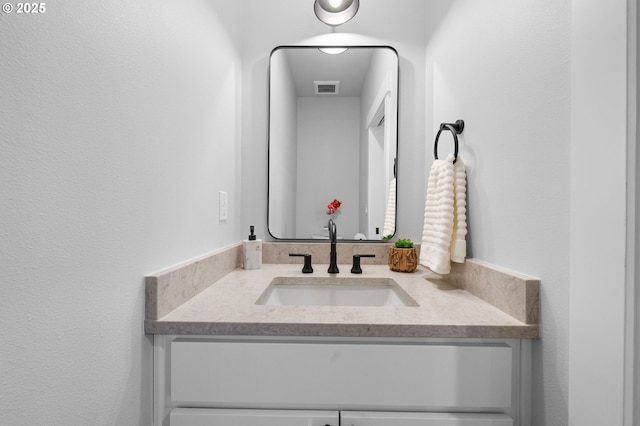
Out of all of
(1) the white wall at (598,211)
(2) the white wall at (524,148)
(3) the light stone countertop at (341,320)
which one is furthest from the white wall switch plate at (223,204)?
(1) the white wall at (598,211)

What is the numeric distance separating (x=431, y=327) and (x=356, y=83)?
1.10 m

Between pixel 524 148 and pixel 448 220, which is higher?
pixel 524 148

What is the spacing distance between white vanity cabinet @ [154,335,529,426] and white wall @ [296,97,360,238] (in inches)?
30.0

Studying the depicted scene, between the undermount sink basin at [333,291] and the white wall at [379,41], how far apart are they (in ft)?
1.13

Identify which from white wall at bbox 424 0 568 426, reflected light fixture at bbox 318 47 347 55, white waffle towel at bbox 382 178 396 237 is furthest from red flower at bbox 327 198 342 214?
reflected light fixture at bbox 318 47 347 55

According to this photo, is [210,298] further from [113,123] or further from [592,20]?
[592,20]

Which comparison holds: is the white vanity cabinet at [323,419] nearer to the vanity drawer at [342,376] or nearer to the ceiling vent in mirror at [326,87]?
the vanity drawer at [342,376]

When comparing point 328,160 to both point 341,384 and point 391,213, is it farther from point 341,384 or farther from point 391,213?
point 341,384

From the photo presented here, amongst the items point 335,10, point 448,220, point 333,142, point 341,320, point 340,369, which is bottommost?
point 340,369

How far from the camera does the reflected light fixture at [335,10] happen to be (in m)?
1.39

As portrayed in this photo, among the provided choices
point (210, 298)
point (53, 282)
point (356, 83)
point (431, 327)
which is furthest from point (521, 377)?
point (356, 83)

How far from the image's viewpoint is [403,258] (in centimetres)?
127

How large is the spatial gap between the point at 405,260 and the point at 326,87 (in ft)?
2.70

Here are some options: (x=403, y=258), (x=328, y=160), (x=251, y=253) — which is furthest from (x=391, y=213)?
(x=251, y=253)
